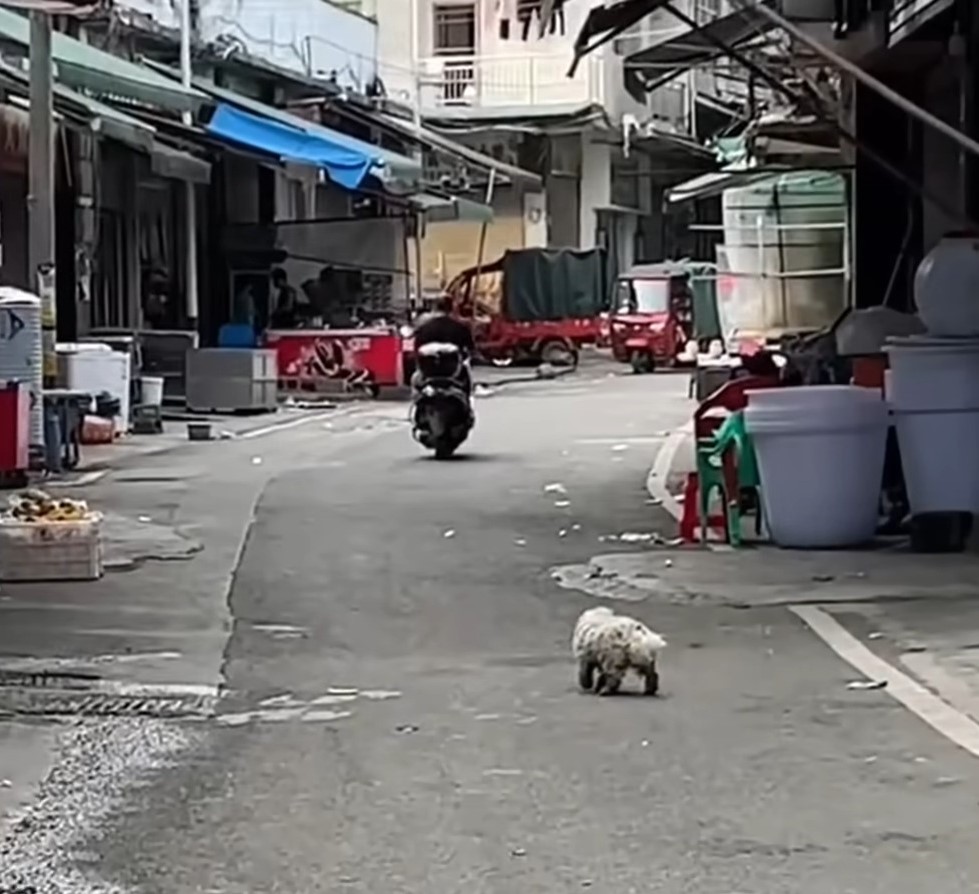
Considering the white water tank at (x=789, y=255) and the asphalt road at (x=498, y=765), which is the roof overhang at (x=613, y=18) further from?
the white water tank at (x=789, y=255)

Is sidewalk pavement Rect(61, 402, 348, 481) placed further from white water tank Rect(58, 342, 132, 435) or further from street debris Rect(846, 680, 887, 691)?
street debris Rect(846, 680, 887, 691)

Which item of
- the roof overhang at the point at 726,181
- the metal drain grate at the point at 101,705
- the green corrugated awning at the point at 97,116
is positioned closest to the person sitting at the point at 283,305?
the roof overhang at the point at 726,181

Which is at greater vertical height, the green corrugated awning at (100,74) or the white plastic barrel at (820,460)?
the green corrugated awning at (100,74)

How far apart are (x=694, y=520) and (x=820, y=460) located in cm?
141

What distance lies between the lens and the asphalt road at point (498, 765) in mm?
6805

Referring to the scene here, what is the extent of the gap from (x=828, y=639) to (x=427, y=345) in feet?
40.3

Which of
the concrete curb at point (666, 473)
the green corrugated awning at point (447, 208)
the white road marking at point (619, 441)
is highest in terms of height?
the green corrugated awning at point (447, 208)

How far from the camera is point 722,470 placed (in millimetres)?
14797

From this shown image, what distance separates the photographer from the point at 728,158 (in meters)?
37.1

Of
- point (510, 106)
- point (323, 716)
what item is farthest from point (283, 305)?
point (323, 716)

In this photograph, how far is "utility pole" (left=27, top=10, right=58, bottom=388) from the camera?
2112cm

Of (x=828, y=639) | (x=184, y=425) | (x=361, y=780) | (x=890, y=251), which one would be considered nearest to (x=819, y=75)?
(x=890, y=251)

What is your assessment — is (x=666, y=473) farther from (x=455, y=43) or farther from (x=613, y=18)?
(x=455, y=43)

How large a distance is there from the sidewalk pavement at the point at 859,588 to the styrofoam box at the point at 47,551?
112 inches
